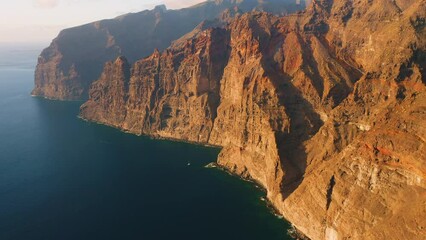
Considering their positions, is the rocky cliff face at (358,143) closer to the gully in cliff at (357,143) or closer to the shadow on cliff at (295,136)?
the gully in cliff at (357,143)

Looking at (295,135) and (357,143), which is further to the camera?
(295,135)

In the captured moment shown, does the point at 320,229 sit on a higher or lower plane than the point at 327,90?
lower

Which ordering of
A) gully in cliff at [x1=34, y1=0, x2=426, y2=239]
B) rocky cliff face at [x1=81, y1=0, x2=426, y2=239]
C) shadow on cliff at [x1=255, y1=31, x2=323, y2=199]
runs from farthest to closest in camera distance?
shadow on cliff at [x1=255, y1=31, x2=323, y2=199]
gully in cliff at [x1=34, y1=0, x2=426, y2=239]
rocky cliff face at [x1=81, y1=0, x2=426, y2=239]

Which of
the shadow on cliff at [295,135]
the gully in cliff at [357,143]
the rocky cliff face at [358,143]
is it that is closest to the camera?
the rocky cliff face at [358,143]

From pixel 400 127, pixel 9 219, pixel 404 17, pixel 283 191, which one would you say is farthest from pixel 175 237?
pixel 404 17

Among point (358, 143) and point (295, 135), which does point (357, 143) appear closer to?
point (358, 143)

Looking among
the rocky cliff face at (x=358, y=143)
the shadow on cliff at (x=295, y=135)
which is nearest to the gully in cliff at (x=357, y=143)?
the rocky cliff face at (x=358, y=143)

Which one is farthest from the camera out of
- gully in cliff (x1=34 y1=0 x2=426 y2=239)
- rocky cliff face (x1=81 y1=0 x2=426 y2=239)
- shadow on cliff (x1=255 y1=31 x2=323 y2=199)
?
shadow on cliff (x1=255 y1=31 x2=323 y2=199)

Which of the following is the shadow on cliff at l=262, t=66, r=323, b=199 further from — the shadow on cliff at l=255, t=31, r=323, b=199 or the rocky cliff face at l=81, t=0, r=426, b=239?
the rocky cliff face at l=81, t=0, r=426, b=239

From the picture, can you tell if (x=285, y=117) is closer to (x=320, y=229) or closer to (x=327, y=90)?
(x=327, y=90)

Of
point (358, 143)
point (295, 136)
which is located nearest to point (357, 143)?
point (358, 143)

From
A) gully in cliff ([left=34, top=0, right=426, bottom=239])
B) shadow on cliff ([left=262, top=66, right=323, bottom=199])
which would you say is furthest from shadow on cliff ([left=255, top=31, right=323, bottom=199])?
gully in cliff ([left=34, top=0, right=426, bottom=239])
